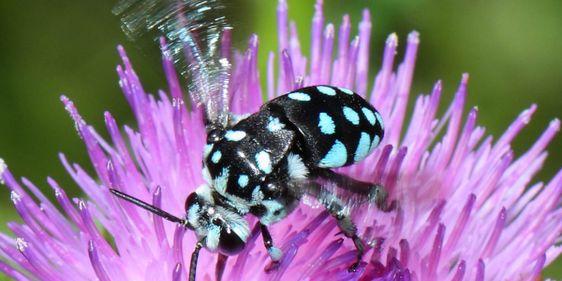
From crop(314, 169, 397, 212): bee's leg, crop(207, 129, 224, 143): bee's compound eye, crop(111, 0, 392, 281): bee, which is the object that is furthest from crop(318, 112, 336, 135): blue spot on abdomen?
crop(207, 129, 224, 143): bee's compound eye

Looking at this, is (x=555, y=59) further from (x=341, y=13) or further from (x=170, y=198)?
(x=170, y=198)

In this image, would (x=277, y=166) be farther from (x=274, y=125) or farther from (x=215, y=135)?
(x=215, y=135)

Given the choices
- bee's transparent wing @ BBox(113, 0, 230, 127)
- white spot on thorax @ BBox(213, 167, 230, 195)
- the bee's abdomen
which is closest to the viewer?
white spot on thorax @ BBox(213, 167, 230, 195)

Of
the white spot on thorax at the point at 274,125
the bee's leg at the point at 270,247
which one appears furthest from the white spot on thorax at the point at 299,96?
the bee's leg at the point at 270,247

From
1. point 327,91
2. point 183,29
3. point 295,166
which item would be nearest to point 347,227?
point 295,166

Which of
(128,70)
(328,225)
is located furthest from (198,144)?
(328,225)

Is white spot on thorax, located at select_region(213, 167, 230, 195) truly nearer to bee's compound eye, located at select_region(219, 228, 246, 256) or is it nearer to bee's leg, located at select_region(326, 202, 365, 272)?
bee's compound eye, located at select_region(219, 228, 246, 256)
